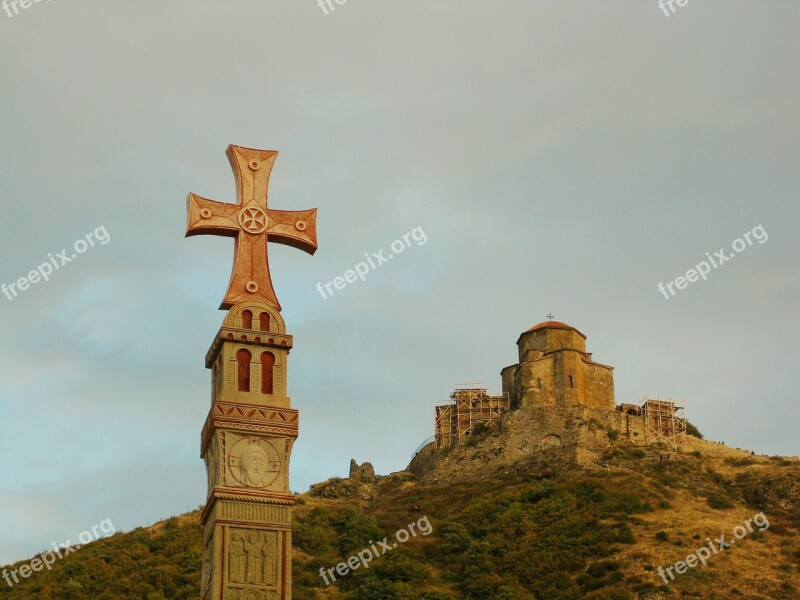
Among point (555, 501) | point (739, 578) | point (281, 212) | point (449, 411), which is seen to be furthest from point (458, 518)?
point (281, 212)

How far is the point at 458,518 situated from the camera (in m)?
73.8

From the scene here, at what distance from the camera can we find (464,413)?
8438cm

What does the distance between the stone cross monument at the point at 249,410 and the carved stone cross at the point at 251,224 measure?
0.05 feet

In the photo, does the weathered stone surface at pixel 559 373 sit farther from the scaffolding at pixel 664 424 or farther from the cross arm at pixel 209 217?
the cross arm at pixel 209 217

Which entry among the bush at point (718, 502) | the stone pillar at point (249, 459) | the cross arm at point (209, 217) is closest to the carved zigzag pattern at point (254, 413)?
the stone pillar at point (249, 459)

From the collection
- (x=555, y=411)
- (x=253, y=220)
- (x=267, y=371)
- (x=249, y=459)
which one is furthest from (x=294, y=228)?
(x=555, y=411)

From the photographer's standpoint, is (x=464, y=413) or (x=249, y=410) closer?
(x=249, y=410)

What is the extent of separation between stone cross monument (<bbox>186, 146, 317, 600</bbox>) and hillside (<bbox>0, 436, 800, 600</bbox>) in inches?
1386

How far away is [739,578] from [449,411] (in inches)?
1059

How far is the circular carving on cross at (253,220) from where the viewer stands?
2695 cm

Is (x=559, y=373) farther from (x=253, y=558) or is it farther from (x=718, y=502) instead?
(x=253, y=558)

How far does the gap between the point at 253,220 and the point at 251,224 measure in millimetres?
97

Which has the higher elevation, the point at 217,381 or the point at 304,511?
the point at 304,511

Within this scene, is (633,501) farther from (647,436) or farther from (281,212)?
(281,212)
